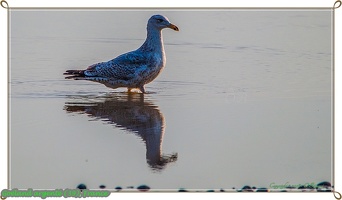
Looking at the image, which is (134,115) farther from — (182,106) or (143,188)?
(143,188)

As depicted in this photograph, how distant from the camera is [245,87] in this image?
9.98 metres

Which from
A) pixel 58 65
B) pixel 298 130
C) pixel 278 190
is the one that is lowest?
pixel 278 190

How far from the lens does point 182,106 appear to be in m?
9.02

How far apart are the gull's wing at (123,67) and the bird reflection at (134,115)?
0.91ft

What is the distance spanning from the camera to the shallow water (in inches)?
283

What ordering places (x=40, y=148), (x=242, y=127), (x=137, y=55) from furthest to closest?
1. (x=137, y=55)
2. (x=242, y=127)
3. (x=40, y=148)

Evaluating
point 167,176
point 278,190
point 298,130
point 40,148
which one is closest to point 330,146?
point 298,130

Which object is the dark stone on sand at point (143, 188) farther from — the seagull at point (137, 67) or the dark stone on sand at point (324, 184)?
the seagull at point (137, 67)

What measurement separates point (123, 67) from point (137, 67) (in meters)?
0.20

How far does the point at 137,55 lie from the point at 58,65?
192 cm

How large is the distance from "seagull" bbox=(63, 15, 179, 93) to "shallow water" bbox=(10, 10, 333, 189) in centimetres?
20

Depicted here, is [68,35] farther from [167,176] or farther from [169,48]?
[167,176]

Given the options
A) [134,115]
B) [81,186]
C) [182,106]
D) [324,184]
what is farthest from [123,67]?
[324,184]

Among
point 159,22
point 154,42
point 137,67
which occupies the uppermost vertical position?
point 159,22
